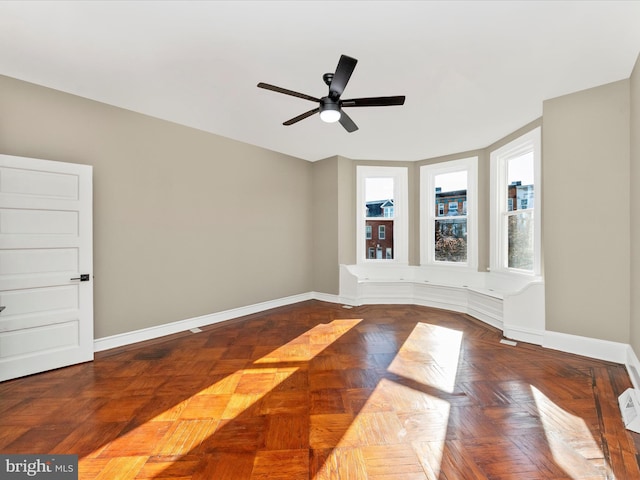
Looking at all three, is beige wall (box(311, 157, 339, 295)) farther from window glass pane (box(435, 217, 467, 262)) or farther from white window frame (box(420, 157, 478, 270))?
window glass pane (box(435, 217, 467, 262))

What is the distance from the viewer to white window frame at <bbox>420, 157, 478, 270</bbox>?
4.82 m

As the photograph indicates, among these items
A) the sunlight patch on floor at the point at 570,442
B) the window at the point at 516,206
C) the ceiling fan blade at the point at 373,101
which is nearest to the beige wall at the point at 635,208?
the window at the point at 516,206

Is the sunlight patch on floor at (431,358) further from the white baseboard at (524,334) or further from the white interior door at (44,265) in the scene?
the white interior door at (44,265)

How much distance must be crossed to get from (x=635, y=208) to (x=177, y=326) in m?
4.86

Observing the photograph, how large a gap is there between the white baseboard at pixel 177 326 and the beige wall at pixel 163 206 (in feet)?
0.21

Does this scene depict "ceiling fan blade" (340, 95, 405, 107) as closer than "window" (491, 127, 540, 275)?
Yes

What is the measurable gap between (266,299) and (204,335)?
4.38ft

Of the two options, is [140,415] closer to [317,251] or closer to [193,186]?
[193,186]

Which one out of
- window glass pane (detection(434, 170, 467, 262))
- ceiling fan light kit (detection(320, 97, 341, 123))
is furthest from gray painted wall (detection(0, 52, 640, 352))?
ceiling fan light kit (detection(320, 97, 341, 123))

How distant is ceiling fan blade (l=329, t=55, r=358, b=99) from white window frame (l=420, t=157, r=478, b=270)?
3453 millimetres

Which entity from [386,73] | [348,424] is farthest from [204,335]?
[386,73]

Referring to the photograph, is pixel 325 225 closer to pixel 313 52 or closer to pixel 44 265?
pixel 313 52

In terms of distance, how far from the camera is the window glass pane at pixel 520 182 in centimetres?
388

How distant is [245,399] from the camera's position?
221cm
